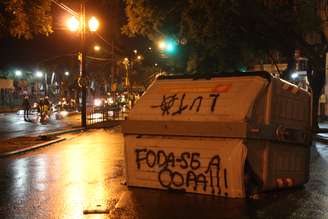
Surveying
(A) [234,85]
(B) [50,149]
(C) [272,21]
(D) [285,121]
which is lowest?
(B) [50,149]

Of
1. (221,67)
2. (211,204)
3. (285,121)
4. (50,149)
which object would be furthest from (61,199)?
(221,67)

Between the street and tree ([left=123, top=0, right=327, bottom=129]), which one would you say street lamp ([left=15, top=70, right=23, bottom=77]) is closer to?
tree ([left=123, top=0, right=327, bottom=129])

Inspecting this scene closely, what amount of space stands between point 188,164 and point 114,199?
4.39 feet

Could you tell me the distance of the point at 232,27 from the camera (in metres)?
20.8

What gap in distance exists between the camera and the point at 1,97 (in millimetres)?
64562

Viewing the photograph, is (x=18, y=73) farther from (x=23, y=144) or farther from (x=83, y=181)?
(x=83, y=181)

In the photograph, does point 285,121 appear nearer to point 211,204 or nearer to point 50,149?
point 211,204

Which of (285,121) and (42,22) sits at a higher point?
(42,22)

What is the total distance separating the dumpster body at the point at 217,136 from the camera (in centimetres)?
768

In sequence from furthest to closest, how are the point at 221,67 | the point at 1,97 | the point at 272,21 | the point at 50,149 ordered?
the point at 1,97, the point at 221,67, the point at 272,21, the point at 50,149

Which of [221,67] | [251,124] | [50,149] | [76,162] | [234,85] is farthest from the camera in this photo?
[221,67]

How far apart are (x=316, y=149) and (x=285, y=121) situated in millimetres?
8810

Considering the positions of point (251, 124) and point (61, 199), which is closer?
point (251, 124)

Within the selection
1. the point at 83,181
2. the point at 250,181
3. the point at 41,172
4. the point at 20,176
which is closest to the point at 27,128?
the point at 41,172
